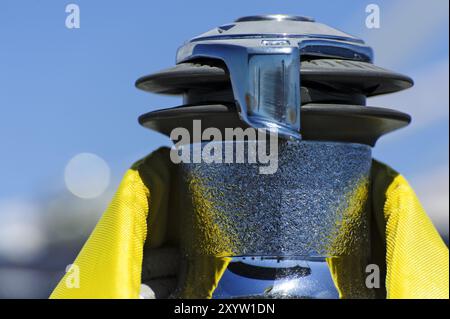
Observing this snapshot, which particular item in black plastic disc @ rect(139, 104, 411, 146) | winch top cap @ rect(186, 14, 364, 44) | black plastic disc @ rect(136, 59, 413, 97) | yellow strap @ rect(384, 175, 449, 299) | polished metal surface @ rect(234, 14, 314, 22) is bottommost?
yellow strap @ rect(384, 175, 449, 299)

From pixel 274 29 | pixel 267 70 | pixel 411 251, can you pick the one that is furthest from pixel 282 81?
pixel 411 251

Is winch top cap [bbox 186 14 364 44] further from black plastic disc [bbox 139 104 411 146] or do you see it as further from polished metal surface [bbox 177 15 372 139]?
black plastic disc [bbox 139 104 411 146]

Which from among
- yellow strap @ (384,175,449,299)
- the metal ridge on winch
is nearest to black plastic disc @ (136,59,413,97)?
the metal ridge on winch

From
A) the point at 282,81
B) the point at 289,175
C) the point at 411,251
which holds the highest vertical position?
the point at 282,81

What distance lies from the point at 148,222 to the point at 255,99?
12.3 inches

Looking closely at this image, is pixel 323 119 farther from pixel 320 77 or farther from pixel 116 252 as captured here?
pixel 116 252

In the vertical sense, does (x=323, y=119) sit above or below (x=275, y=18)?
below

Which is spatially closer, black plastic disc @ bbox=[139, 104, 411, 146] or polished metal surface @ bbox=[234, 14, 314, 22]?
black plastic disc @ bbox=[139, 104, 411, 146]

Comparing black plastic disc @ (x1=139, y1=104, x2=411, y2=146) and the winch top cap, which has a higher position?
the winch top cap

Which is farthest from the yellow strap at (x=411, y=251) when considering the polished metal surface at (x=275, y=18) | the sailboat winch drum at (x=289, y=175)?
the polished metal surface at (x=275, y=18)

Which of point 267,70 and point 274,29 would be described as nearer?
point 267,70

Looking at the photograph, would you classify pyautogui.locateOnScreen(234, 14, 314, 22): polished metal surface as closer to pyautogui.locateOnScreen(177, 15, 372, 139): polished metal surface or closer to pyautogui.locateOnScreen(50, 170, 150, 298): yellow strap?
pyautogui.locateOnScreen(177, 15, 372, 139): polished metal surface
